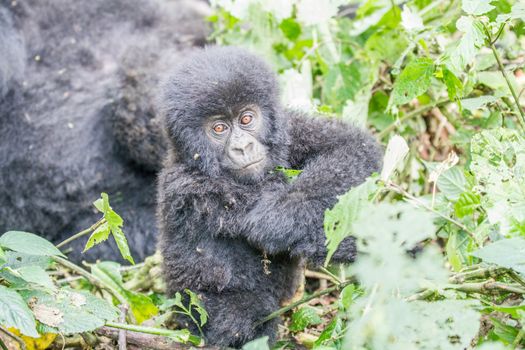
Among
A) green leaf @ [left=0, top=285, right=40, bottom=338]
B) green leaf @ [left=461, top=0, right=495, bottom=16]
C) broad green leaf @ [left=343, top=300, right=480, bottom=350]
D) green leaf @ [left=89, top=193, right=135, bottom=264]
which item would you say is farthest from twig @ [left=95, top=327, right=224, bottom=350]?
green leaf @ [left=461, top=0, right=495, bottom=16]

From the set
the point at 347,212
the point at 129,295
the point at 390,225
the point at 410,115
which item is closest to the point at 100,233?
the point at 129,295

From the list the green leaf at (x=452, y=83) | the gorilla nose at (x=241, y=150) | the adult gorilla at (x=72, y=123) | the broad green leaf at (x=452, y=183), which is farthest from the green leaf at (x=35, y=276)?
the adult gorilla at (x=72, y=123)

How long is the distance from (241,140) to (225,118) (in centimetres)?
10

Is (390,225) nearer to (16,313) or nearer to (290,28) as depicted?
(16,313)

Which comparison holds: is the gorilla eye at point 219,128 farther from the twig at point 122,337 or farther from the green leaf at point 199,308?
the twig at point 122,337

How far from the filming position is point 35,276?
1.93 meters

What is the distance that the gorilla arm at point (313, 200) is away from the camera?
2031 millimetres

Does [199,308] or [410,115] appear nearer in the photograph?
[199,308]

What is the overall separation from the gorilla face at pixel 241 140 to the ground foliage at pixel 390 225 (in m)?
0.13

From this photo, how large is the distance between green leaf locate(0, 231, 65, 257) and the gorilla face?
1.97ft

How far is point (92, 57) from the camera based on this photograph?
3.87 metres

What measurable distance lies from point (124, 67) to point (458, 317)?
8.20 ft

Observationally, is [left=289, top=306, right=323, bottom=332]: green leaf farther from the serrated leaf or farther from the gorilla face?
the serrated leaf

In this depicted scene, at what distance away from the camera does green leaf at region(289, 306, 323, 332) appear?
2270 millimetres
